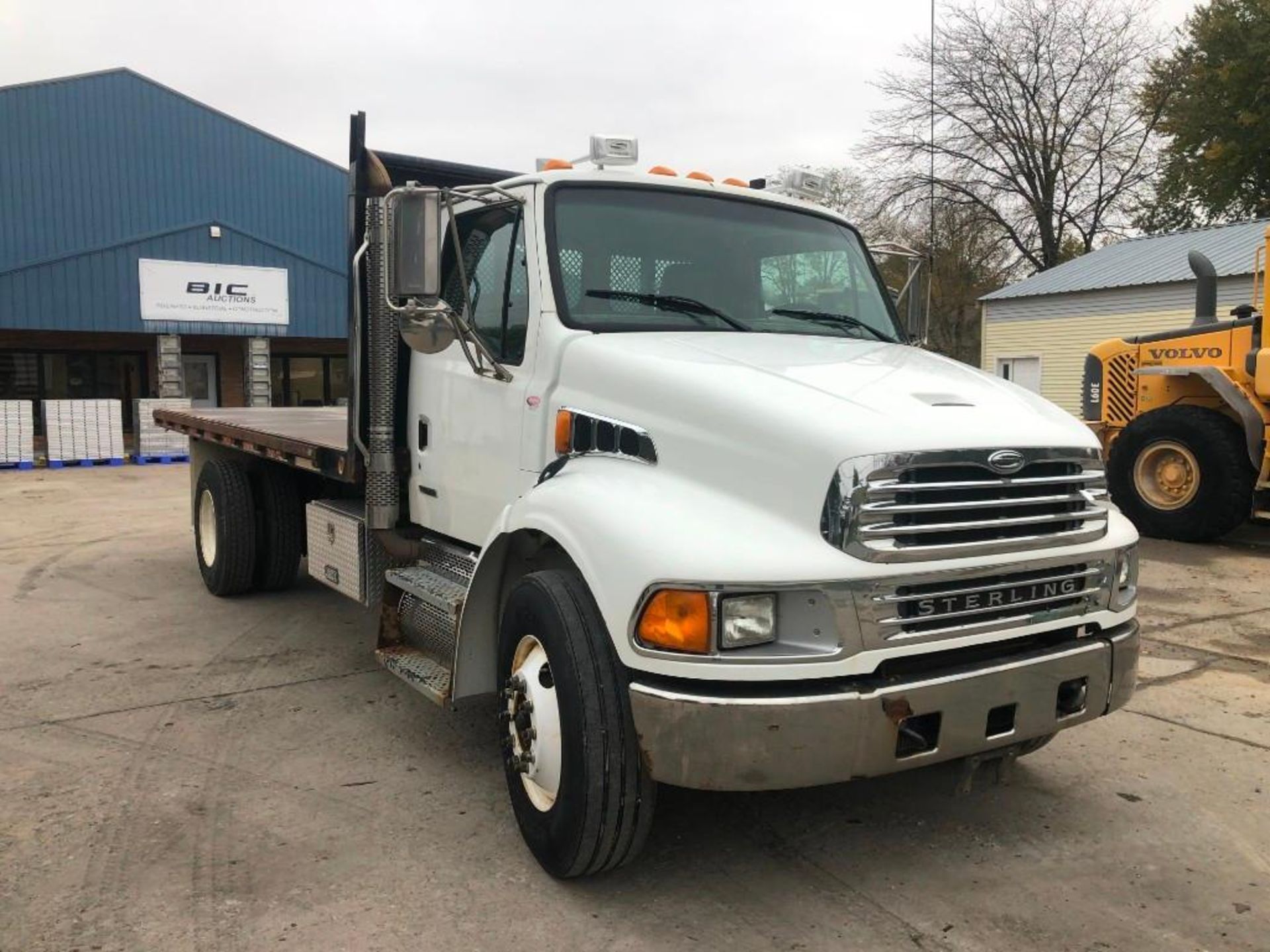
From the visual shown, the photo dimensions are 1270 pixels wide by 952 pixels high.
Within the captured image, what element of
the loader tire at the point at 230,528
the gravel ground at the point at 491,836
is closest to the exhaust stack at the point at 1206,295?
the gravel ground at the point at 491,836

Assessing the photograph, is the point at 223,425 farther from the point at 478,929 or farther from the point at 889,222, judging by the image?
the point at 889,222

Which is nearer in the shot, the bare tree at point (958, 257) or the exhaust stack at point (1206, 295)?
the exhaust stack at point (1206, 295)

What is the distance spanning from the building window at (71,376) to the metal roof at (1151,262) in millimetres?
22393

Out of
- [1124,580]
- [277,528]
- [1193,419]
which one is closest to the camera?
[1124,580]

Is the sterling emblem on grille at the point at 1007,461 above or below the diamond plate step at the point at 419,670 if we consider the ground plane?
above

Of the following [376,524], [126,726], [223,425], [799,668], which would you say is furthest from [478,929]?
[223,425]

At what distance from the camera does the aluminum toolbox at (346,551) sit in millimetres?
5129

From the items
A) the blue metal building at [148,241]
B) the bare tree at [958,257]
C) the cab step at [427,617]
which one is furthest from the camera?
the bare tree at [958,257]

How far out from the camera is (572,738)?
10.3 feet

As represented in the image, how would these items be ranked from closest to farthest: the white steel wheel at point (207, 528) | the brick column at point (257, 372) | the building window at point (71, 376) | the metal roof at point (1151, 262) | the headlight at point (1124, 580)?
the headlight at point (1124, 580), the white steel wheel at point (207, 528), the metal roof at point (1151, 262), the brick column at point (257, 372), the building window at point (71, 376)

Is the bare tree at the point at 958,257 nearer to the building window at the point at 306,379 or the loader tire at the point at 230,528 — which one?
the building window at the point at 306,379

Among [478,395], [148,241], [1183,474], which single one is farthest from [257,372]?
[478,395]

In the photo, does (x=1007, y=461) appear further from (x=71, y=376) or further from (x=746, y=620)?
(x=71, y=376)

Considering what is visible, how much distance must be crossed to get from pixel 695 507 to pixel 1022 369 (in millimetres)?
26197
